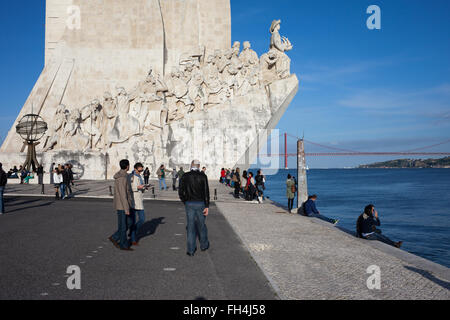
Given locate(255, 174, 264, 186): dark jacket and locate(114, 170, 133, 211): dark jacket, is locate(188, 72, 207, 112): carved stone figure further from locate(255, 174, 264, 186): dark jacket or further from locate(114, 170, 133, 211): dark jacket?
locate(114, 170, 133, 211): dark jacket

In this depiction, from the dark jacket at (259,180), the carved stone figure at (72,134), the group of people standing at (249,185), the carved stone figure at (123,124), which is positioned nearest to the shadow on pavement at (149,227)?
the group of people standing at (249,185)

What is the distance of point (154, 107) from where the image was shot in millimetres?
18797

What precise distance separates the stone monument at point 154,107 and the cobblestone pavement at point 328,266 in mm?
12157

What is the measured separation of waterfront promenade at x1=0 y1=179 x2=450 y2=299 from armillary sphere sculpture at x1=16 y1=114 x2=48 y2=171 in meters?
11.1

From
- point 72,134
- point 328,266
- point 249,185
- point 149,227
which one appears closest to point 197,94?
point 72,134

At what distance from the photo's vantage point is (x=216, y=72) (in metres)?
19.6

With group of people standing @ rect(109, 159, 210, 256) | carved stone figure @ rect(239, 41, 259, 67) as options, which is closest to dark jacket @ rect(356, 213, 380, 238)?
group of people standing @ rect(109, 159, 210, 256)

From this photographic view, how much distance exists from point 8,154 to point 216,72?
10.1m

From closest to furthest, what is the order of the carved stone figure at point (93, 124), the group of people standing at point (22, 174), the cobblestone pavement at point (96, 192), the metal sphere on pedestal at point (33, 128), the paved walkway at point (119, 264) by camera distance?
the paved walkway at point (119, 264) < the cobblestone pavement at point (96, 192) < the group of people standing at point (22, 174) < the metal sphere on pedestal at point (33, 128) < the carved stone figure at point (93, 124)

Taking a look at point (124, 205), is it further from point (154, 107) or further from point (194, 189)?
point (154, 107)

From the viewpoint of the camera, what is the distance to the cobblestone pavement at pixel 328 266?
3191 mm

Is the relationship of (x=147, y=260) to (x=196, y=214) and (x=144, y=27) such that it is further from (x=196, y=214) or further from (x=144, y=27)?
(x=144, y=27)

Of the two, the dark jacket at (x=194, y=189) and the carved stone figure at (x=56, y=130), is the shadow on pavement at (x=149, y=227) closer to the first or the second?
the dark jacket at (x=194, y=189)
